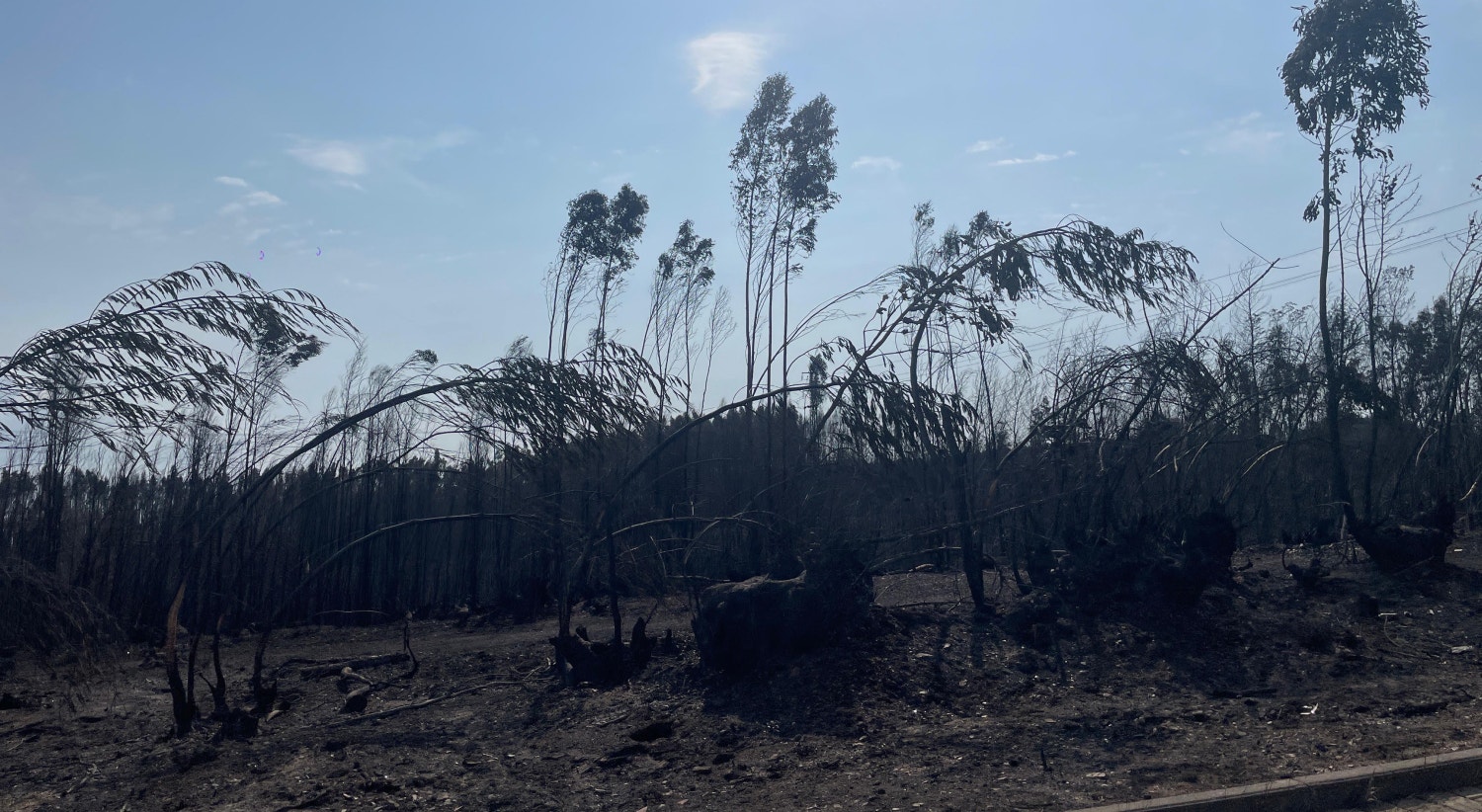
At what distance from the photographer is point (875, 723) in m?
6.73

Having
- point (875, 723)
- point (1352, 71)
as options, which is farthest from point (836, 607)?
point (1352, 71)

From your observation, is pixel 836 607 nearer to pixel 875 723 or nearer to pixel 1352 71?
pixel 875 723

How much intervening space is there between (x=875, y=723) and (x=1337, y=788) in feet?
8.92

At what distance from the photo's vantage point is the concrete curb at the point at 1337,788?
15.9 feet

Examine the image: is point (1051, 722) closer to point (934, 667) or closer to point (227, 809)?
point (934, 667)

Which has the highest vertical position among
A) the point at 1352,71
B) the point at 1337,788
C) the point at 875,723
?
the point at 1352,71

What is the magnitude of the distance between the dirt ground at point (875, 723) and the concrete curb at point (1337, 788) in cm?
23

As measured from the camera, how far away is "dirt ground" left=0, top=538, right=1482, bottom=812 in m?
5.63

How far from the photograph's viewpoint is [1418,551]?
1055 cm

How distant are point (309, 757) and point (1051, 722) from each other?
4.92m

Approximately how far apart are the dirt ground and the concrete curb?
0.76ft

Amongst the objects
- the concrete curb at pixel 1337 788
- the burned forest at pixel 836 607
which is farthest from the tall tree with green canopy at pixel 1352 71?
the concrete curb at pixel 1337 788

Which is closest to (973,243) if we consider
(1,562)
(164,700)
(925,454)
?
(925,454)

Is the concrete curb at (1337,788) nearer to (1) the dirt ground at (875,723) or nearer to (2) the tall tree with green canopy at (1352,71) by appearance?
(1) the dirt ground at (875,723)
